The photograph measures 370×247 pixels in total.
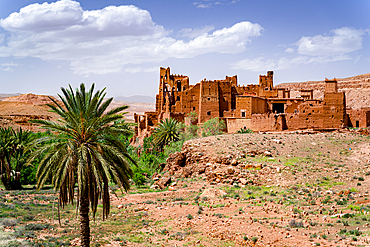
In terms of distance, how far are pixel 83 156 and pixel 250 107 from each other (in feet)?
102

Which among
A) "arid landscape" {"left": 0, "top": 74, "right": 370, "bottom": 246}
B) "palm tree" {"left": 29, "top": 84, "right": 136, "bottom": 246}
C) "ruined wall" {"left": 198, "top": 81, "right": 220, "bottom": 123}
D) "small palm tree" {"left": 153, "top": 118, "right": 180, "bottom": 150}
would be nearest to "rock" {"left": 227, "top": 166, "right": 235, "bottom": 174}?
"arid landscape" {"left": 0, "top": 74, "right": 370, "bottom": 246}

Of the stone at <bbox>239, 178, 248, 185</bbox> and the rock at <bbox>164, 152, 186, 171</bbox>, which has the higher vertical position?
the rock at <bbox>164, 152, 186, 171</bbox>

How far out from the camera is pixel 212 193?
838 inches

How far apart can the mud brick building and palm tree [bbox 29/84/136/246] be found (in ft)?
53.0

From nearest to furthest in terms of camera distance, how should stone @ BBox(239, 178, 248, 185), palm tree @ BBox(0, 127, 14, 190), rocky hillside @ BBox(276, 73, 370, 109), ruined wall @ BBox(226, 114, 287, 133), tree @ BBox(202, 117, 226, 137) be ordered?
1. stone @ BBox(239, 178, 248, 185)
2. palm tree @ BBox(0, 127, 14, 190)
3. ruined wall @ BBox(226, 114, 287, 133)
4. tree @ BBox(202, 117, 226, 137)
5. rocky hillside @ BBox(276, 73, 370, 109)

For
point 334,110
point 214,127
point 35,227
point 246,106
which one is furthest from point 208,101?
point 35,227

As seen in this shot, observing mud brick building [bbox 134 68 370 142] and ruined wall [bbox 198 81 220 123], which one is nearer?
mud brick building [bbox 134 68 370 142]

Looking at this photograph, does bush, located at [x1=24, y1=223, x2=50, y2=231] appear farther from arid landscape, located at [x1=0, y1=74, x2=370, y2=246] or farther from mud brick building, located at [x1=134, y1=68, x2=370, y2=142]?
mud brick building, located at [x1=134, y1=68, x2=370, y2=142]

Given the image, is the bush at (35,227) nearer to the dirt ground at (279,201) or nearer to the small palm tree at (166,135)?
the dirt ground at (279,201)

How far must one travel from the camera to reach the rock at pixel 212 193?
69.2 ft

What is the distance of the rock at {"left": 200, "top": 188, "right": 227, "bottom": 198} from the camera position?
21.1m

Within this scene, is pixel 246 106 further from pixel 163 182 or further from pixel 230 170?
pixel 163 182

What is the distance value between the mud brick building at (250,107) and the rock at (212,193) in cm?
946

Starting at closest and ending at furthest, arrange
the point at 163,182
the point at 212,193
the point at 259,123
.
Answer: the point at 212,193
the point at 163,182
the point at 259,123
